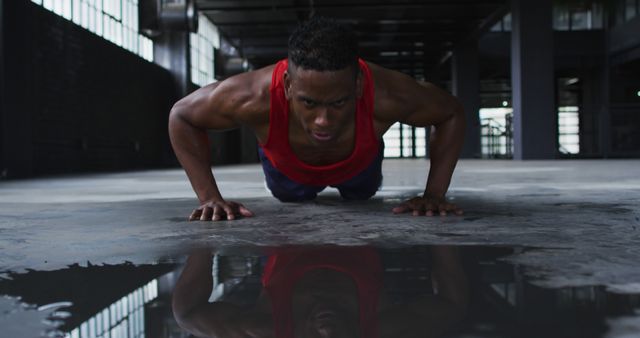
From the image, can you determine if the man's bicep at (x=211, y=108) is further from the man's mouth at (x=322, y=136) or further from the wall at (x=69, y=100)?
the wall at (x=69, y=100)

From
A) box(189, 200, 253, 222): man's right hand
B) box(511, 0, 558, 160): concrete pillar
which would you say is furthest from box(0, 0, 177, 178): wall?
box(511, 0, 558, 160): concrete pillar

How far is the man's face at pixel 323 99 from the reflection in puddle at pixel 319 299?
78cm

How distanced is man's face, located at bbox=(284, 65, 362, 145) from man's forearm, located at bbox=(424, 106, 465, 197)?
2.25 ft

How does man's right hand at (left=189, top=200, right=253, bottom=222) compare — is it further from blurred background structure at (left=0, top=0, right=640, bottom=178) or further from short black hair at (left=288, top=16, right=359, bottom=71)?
blurred background structure at (left=0, top=0, right=640, bottom=178)

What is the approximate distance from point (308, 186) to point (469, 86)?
18.2 metres

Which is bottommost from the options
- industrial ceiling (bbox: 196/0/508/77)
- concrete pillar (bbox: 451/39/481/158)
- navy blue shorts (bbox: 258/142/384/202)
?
navy blue shorts (bbox: 258/142/384/202)

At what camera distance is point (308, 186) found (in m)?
3.28

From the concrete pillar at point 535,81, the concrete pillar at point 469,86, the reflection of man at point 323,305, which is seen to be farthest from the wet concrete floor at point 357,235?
the concrete pillar at point 469,86

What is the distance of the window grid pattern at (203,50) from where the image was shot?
18.0 metres

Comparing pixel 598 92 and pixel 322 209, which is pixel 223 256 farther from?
pixel 598 92

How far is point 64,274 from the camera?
144 centimetres

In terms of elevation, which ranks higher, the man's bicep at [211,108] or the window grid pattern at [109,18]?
the window grid pattern at [109,18]

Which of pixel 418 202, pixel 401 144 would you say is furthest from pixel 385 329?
pixel 401 144

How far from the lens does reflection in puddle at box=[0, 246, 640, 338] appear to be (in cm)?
97
